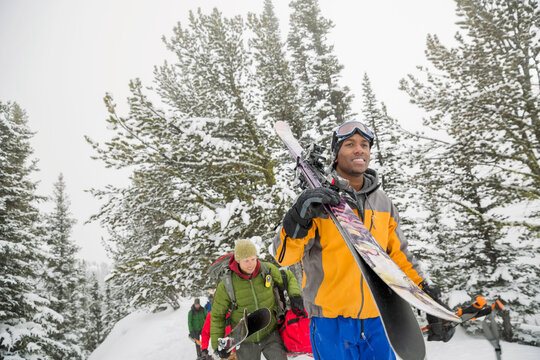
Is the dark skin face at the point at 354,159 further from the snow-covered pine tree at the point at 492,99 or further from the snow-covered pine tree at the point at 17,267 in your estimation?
the snow-covered pine tree at the point at 17,267

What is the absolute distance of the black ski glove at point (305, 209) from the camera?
185 centimetres

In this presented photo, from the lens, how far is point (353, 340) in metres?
1.96

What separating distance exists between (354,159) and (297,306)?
6.64 ft

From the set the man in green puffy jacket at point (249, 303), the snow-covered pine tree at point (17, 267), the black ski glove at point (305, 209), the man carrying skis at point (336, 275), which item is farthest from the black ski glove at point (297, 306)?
the snow-covered pine tree at point (17, 267)

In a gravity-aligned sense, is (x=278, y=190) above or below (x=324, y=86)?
below

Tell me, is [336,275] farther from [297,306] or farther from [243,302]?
[243,302]

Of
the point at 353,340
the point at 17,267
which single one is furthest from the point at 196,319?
the point at 353,340

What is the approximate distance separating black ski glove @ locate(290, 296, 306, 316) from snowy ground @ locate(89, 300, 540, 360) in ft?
16.7

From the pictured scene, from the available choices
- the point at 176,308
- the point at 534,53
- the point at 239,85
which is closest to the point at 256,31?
the point at 239,85

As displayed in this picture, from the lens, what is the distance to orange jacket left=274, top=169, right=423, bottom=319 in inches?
77.4

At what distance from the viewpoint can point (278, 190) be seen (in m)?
6.48

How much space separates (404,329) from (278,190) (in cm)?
503

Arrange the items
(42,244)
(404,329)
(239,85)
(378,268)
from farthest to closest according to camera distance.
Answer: (42,244) → (239,85) → (378,268) → (404,329)

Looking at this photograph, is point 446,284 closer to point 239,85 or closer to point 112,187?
point 239,85
